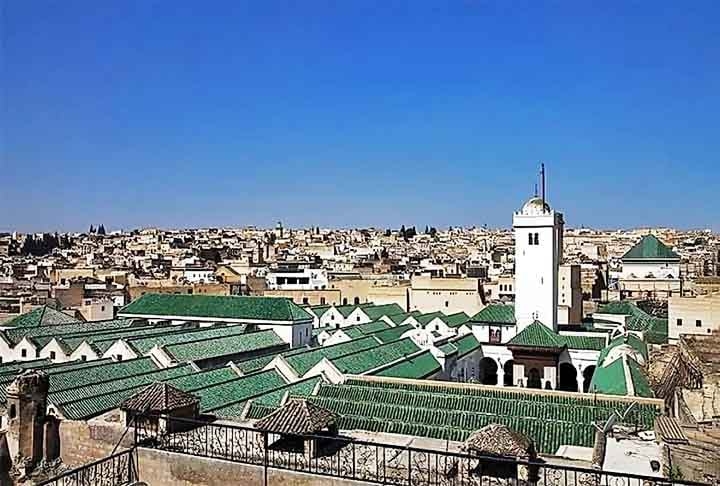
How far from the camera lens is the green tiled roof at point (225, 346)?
50.6 ft

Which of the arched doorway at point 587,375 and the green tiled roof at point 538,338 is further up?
the green tiled roof at point 538,338

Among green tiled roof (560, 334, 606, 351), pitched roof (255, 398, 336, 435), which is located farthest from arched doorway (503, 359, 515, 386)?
pitched roof (255, 398, 336, 435)

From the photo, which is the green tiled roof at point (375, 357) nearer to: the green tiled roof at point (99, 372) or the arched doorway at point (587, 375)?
the green tiled roof at point (99, 372)

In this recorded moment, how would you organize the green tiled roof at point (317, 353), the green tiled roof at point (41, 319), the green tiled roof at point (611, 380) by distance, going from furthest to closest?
the green tiled roof at point (41, 319) → the green tiled roof at point (317, 353) → the green tiled roof at point (611, 380)

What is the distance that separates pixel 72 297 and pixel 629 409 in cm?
2349

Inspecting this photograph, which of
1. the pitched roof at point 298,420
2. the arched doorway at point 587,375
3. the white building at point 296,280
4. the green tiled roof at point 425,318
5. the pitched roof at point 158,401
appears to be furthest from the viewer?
the white building at point 296,280

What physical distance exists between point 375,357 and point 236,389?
4.70m

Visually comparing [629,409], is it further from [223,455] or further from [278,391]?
[223,455]

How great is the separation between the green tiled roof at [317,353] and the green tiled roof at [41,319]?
8260 millimetres

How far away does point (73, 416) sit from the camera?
10.5 meters

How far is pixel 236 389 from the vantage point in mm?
12773

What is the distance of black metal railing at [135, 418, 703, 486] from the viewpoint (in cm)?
597

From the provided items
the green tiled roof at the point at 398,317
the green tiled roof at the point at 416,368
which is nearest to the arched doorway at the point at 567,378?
the green tiled roof at the point at 416,368

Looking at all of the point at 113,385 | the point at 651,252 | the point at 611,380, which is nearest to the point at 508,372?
the point at 611,380
